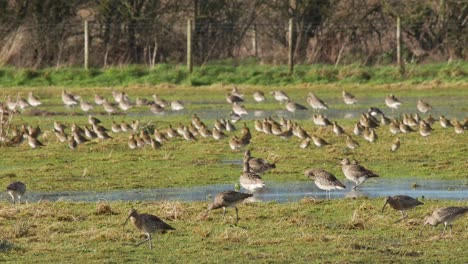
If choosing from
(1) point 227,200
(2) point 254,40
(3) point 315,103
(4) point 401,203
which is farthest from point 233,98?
(4) point 401,203

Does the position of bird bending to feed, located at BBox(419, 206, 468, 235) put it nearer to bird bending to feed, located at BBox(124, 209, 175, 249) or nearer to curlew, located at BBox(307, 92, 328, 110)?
bird bending to feed, located at BBox(124, 209, 175, 249)

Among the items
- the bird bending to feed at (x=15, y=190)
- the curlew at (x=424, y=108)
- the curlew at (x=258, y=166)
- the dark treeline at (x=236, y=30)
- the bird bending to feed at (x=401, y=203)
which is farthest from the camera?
the dark treeline at (x=236, y=30)

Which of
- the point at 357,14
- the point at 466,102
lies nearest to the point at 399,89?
the point at 466,102

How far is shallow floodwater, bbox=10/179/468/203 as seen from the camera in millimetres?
17547

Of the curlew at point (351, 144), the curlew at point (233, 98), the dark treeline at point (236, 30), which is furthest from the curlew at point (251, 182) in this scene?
the dark treeline at point (236, 30)

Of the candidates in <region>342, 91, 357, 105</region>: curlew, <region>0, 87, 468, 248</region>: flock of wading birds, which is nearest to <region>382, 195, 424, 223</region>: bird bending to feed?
<region>0, 87, 468, 248</region>: flock of wading birds

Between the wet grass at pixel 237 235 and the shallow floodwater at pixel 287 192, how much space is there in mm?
999

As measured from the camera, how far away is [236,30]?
4759 centimetres

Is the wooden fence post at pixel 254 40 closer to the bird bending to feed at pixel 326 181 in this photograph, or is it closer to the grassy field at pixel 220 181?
the grassy field at pixel 220 181

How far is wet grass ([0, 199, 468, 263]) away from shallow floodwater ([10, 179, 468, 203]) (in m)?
1.00

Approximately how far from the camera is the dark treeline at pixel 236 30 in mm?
45219

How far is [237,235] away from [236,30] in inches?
1357

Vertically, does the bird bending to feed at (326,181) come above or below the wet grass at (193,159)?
above

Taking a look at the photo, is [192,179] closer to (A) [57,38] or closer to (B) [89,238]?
(B) [89,238]
